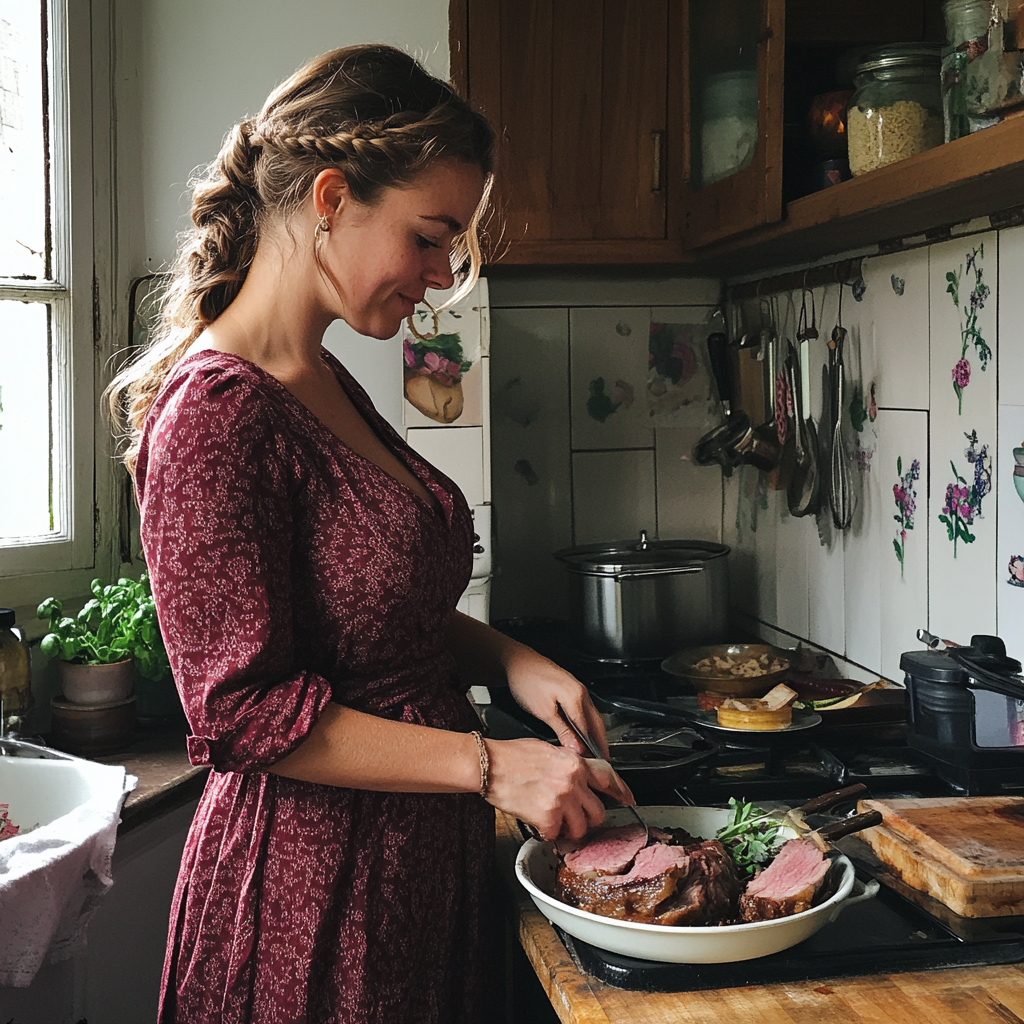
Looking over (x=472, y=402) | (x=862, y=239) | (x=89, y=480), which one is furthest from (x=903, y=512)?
(x=89, y=480)

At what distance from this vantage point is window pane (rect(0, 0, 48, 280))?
183 cm

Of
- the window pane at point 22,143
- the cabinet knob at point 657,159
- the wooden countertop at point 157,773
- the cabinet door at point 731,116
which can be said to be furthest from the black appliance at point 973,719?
the window pane at point 22,143

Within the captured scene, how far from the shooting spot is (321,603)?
104cm

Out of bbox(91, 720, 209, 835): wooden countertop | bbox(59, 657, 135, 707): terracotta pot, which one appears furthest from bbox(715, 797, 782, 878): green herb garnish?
bbox(59, 657, 135, 707): terracotta pot

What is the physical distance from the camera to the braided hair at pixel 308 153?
1.08 meters

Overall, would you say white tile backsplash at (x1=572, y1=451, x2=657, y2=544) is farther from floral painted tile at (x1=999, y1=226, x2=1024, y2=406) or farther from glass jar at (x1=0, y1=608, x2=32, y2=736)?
glass jar at (x1=0, y1=608, x2=32, y2=736)

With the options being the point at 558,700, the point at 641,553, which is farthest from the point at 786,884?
the point at 641,553

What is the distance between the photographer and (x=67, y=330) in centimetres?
194

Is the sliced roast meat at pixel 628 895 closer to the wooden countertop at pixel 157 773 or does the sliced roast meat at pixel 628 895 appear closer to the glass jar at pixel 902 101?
the wooden countertop at pixel 157 773

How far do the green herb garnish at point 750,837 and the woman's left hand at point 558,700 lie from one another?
16 centimetres

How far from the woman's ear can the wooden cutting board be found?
0.83 meters

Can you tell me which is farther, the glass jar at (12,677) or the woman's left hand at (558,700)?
the glass jar at (12,677)

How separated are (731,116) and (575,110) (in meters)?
0.34

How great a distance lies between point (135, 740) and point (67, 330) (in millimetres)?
690
